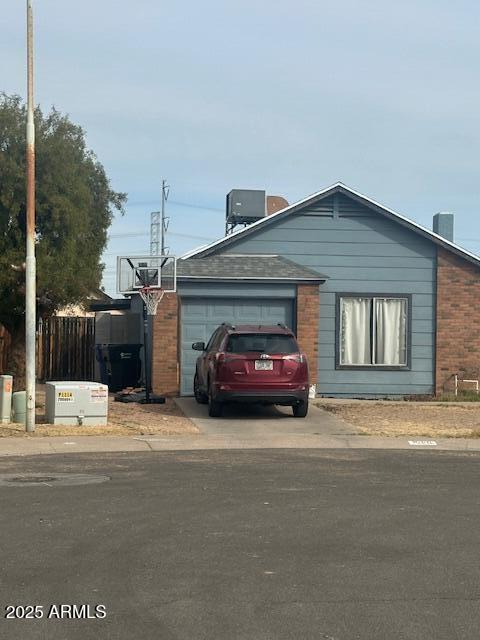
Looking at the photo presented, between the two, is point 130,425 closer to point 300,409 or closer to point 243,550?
point 300,409

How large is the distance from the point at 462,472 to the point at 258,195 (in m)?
17.3

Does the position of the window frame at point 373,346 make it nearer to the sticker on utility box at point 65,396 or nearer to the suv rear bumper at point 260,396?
the suv rear bumper at point 260,396

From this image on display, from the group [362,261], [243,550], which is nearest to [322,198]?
[362,261]

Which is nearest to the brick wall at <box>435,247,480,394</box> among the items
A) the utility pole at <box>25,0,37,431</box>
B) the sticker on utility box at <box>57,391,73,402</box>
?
the sticker on utility box at <box>57,391,73,402</box>

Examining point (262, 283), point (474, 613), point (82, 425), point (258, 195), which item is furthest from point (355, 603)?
point (258, 195)

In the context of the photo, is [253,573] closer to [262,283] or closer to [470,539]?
[470,539]

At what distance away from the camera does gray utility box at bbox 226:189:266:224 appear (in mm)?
27859

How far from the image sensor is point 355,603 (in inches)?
241

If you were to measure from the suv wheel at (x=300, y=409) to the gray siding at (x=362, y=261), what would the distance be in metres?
4.49

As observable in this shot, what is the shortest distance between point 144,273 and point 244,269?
100 inches

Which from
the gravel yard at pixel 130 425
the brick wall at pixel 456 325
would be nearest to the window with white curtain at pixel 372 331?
the brick wall at pixel 456 325

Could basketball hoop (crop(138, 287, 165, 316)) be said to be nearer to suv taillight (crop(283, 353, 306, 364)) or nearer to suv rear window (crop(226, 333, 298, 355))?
suv rear window (crop(226, 333, 298, 355))

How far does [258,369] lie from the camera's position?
658 inches

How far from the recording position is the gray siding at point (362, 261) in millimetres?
22078
